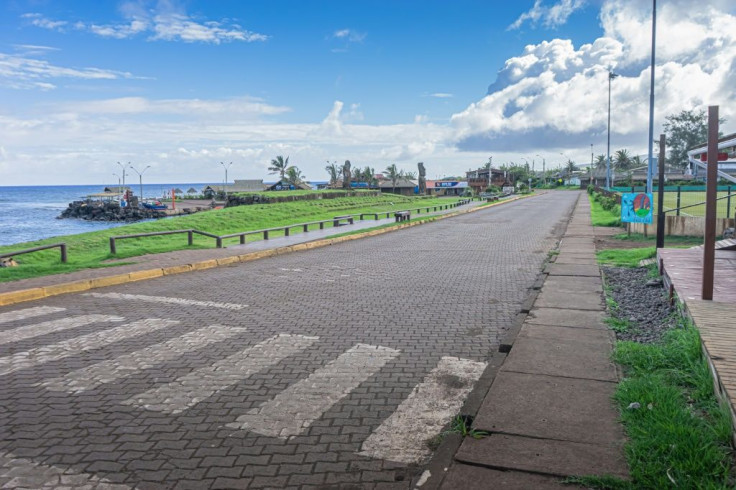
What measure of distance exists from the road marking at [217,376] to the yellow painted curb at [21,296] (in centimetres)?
527

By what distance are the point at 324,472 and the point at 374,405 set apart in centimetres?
117

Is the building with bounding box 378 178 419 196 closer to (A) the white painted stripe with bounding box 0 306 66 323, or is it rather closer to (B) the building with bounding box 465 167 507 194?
(B) the building with bounding box 465 167 507 194

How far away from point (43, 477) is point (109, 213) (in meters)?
85.2

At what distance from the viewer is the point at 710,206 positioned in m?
6.77

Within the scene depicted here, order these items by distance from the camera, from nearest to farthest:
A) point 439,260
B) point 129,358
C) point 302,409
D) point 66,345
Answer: point 302,409
point 129,358
point 66,345
point 439,260

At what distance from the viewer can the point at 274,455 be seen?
392cm

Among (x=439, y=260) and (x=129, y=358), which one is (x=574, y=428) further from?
(x=439, y=260)

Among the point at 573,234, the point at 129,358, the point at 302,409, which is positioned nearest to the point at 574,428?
the point at 302,409

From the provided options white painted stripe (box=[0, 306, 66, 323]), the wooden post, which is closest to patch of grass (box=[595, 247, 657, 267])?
the wooden post

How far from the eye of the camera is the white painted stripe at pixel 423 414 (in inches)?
158

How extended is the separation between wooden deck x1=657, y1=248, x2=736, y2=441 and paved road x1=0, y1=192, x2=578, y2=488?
2.00 meters

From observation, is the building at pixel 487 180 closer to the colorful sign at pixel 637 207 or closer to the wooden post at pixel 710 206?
the colorful sign at pixel 637 207

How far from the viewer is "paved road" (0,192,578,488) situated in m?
3.81

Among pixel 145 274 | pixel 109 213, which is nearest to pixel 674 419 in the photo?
pixel 145 274
